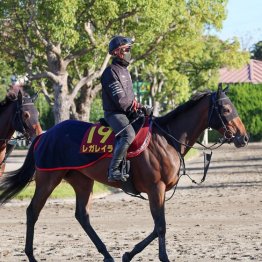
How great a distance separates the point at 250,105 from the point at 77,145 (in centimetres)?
5027

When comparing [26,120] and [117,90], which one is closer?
[117,90]

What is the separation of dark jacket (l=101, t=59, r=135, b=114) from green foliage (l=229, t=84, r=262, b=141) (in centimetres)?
4977

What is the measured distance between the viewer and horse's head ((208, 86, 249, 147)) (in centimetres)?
1062

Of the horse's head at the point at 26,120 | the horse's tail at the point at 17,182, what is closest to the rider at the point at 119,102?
the horse's tail at the point at 17,182

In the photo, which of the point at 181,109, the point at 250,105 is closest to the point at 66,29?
the point at 181,109

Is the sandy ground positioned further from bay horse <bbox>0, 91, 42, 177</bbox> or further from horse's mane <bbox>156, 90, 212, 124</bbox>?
horse's mane <bbox>156, 90, 212, 124</bbox>

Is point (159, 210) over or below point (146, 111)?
below

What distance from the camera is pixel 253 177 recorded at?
26.4 m

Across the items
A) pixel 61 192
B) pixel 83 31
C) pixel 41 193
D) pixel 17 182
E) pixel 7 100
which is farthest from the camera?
pixel 83 31

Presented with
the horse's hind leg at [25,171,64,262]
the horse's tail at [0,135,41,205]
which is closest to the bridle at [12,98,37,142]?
the horse's tail at [0,135,41,205]

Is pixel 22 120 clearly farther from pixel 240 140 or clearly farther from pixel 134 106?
pixel 240 140

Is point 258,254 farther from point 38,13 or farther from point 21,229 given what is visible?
point 38,13

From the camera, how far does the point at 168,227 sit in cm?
1408

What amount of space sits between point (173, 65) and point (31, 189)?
21.6 m
